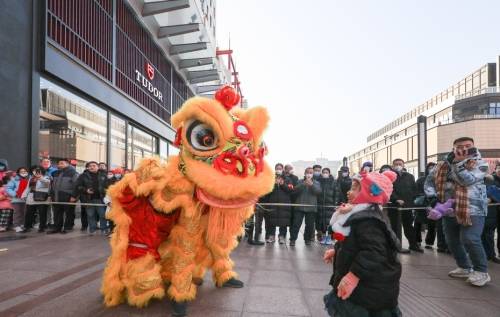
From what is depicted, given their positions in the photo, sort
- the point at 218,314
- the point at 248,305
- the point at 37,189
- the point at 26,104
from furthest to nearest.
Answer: the point at 26,104
the point at 37,189
the point at 248,305
the point at 218,314

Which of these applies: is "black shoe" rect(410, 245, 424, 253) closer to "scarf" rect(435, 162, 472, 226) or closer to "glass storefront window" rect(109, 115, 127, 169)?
"scarf" rect(435, 162, 472, 226)

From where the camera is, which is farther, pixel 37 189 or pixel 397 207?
pixel 37 189

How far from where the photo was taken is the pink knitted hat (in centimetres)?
215

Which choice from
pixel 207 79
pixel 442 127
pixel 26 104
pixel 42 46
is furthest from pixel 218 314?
pixel 442 127

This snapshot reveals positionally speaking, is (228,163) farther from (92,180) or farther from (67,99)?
(67,99)

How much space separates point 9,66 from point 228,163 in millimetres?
8266

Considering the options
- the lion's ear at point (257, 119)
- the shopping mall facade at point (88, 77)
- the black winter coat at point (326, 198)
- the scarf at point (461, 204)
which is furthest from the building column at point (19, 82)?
the scarf at point (461, 204)

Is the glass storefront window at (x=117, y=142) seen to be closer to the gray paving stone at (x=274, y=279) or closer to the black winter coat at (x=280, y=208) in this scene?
the black winter coat at (x=280, y=208)

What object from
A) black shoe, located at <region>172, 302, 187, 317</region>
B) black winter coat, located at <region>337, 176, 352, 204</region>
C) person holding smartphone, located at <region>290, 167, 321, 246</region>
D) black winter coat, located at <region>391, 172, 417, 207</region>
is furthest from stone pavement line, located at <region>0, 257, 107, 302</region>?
black winter coat, located at <region>391, 172, 417, 207</region>

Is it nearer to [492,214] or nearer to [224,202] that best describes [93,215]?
[224,202]

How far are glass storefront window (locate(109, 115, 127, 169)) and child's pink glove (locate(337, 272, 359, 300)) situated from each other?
12.6 meters

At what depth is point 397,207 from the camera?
654 cm

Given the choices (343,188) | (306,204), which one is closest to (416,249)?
(343,188)

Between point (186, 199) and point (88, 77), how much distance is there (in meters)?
9.97
